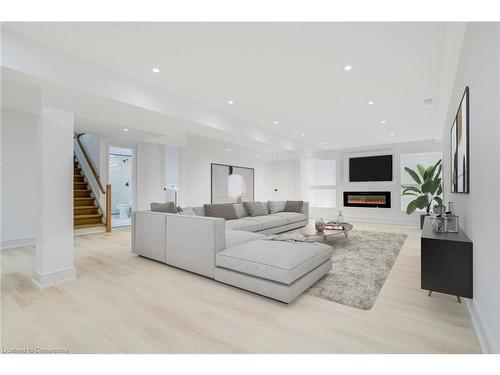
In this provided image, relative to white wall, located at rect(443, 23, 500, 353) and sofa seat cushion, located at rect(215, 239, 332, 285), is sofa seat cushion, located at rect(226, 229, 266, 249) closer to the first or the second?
sofa seat cushion, located at rect(215, 239, 332, 285)

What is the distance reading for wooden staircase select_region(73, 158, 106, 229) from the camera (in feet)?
19.1

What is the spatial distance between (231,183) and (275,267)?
616cm

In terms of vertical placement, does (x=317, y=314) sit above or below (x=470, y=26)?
below

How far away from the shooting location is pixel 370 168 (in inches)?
310

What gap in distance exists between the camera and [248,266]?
2.40 metres

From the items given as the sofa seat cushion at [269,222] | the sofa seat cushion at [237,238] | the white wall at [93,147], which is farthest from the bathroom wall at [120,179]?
the sofa seat cushion at [237,238]

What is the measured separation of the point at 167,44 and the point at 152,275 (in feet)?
8.75

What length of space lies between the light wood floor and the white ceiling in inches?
101

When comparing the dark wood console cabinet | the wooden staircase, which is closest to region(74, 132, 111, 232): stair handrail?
the wooden staircase

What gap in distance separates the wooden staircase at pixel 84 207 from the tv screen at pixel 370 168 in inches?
308

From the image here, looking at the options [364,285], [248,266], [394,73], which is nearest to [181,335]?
[248,266]

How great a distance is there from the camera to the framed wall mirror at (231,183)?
7.68 metres
